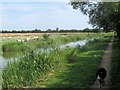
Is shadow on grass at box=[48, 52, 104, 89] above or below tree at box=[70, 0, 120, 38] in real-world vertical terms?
below

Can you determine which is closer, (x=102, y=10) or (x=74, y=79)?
(x=74, y=79)

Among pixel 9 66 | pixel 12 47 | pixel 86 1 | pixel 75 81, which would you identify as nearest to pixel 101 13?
pixel 86 1

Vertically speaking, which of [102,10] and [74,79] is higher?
[102,10]

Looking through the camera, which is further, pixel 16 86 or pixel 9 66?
pixel 9 66

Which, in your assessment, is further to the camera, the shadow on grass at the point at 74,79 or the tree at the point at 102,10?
the tree at the point at 102,10

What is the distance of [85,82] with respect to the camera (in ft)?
41.1

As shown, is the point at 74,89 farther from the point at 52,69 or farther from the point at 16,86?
the point at 52,69

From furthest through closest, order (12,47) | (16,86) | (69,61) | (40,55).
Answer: (12,47)
(69,61)
(40,55)
(16,86)

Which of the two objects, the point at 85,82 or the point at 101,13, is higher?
the point at 101,13

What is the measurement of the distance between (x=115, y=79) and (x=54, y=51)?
24.3 feet

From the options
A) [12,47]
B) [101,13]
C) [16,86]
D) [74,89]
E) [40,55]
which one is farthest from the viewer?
[12,47]

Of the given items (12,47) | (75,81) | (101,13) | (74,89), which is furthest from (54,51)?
(12,47)

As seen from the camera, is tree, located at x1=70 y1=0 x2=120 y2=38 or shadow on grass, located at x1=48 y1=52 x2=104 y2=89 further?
tree, located at x1=70 y1=0 x2=120 y2=38

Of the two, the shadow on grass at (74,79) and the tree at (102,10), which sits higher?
the tree at (102,10)
